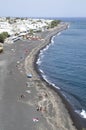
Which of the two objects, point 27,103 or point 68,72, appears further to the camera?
point 68,72

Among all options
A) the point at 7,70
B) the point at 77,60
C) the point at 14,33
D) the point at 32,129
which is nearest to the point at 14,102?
the point at 32,129

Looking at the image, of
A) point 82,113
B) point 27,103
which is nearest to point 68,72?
point 27,103

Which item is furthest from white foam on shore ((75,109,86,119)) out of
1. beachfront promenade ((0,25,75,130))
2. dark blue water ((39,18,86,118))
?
beachfront promenade ((0,25,75,130))

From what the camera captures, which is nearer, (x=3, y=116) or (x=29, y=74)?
(x=3, y=116)

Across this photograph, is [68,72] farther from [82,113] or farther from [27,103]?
[82,113]

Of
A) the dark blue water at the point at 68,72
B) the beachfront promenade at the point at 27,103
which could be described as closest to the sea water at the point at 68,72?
the dark blue water at the point at 68,72

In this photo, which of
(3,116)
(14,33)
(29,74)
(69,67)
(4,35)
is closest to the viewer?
(3,116)

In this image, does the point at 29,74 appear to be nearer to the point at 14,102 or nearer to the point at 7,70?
the point at 7,70

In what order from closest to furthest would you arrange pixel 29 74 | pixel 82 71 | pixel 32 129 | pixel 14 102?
1. pixel 32 129
2. pixel 14 102
3. pixel 29 74
4. pixel 82 71

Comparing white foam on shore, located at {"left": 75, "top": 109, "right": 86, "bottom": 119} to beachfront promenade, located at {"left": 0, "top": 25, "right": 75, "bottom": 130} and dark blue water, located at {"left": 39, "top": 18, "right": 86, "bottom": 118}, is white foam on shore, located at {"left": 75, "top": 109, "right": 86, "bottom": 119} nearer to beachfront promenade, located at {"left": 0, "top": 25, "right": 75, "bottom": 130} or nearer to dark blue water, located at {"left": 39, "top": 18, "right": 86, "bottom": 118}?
dark blue water, located at {"left": 39, "top": 18, "right": 86, "bottom": 118}
